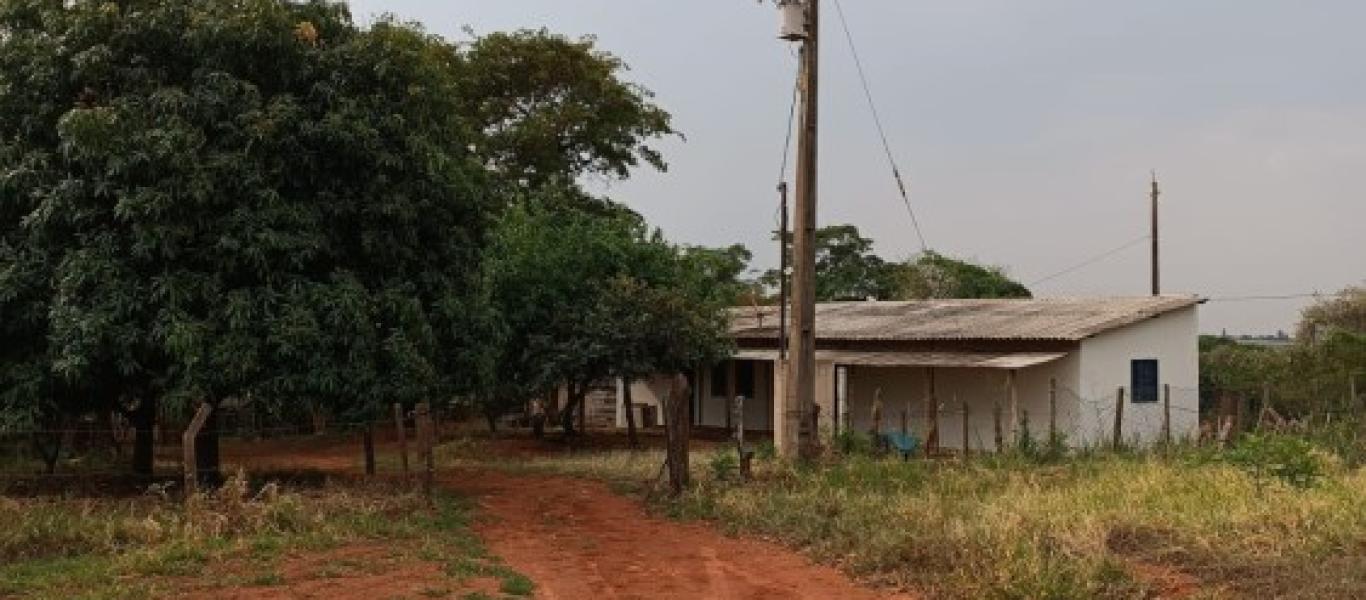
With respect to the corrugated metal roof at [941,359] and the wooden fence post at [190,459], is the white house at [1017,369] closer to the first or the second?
the corrugated metal roof at [941,359]

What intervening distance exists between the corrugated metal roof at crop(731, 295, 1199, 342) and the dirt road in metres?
9.60

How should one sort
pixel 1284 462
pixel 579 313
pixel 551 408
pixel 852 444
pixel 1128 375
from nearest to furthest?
1. pixel 1284 462
2. pixel 852 444
3. pixel 1128 375
4. pixel 579 313
5. pixel 551 408

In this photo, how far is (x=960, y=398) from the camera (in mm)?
24688

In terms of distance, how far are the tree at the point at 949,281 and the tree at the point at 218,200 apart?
30.5 meters

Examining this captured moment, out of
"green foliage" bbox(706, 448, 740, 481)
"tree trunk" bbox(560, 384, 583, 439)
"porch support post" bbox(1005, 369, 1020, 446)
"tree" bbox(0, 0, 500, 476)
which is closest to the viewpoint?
"tree" bbox(0, 0, 500, 476)

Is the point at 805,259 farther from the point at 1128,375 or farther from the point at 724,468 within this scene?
the point at 1128,375

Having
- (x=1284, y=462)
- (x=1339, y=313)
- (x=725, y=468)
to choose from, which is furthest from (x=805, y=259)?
(x=1339, y=313)

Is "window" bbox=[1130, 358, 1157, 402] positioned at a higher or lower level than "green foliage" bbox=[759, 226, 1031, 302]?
lower

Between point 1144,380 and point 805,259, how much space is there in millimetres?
9182

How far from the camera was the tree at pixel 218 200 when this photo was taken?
45.3ft

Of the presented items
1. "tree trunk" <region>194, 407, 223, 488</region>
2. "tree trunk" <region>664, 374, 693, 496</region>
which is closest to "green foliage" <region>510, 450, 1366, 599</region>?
"tree trunk" <region>664, 374, 693, 496</region>

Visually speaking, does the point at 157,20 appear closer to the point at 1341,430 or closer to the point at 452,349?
the point at 452,349

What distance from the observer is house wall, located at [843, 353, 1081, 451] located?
22609 mm

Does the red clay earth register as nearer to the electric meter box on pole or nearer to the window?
the electric meter box on pole
